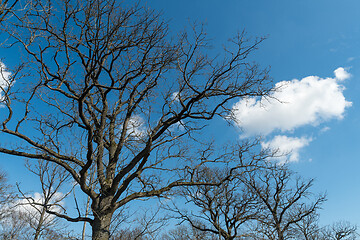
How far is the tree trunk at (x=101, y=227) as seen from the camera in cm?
524

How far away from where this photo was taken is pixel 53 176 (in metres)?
14.8

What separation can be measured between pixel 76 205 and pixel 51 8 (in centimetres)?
396

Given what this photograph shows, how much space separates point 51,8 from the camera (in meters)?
5.19

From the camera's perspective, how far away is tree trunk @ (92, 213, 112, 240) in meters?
5.24

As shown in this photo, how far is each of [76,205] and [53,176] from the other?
36.3ft

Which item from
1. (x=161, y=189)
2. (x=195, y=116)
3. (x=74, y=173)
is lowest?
(x=161, y=189)

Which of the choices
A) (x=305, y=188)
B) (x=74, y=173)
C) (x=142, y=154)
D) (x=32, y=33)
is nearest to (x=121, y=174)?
(x=142, y=154)

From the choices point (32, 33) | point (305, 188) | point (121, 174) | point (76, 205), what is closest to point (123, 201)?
point (121, 174)

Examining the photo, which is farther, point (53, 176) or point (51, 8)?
point (53, 176)

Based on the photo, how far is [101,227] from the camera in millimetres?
5273

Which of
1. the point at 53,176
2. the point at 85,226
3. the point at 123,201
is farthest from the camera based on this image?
the point at 53,176

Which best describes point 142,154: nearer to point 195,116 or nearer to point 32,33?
point 195,116

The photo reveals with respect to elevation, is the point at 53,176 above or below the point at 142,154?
above

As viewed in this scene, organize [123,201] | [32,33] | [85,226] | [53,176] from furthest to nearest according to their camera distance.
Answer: [53,176]
[85,226]
[123,201]
[32,33]
